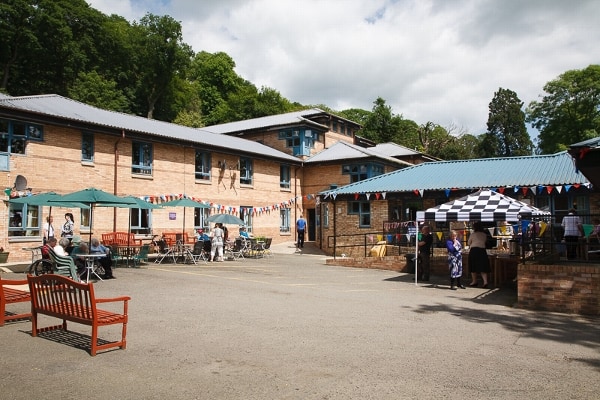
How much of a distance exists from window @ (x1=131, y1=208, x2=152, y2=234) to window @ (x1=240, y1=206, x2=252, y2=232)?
6753 mm

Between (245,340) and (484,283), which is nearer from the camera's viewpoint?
(245,340)

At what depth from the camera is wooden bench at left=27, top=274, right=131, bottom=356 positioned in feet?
18.6

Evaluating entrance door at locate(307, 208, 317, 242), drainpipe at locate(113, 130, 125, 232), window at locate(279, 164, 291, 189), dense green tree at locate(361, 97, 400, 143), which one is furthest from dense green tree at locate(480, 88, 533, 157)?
drainpipe at locate(113, 130, 125, 232)

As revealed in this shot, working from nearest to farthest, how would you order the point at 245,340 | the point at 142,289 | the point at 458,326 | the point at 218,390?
1. the point at 218,390
2. the point at 245,340
3. the point at 458,326
4. the point at 142,289

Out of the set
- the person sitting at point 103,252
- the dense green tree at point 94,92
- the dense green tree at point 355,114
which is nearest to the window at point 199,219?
the person sitting at point 103,252

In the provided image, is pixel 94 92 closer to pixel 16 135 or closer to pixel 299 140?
pixel 299 140

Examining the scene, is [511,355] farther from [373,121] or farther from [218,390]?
[373,121]

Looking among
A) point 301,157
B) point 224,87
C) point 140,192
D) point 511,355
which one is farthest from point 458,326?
point 224,87

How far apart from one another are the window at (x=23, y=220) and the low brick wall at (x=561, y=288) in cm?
1759

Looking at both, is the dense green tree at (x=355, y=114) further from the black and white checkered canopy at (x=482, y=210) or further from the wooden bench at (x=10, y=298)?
the wooden bench at (x=10, y=298)

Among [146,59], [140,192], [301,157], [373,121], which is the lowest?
[140,192]

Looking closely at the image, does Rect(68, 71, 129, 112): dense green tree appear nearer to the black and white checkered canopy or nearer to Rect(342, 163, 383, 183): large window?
Rect(342, 163, 383, 183): large window

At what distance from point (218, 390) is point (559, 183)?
61.5ft

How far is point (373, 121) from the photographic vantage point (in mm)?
57562
